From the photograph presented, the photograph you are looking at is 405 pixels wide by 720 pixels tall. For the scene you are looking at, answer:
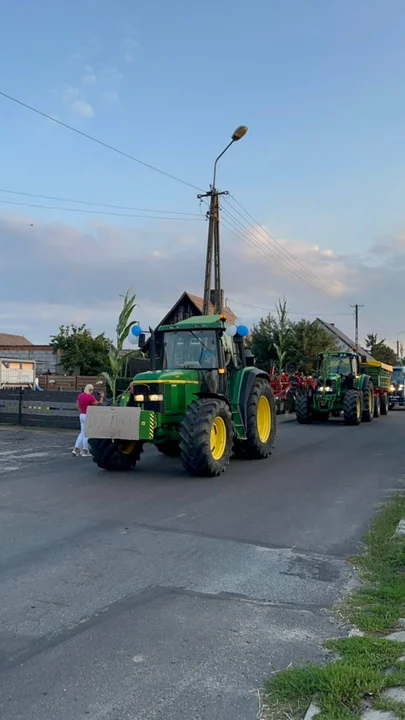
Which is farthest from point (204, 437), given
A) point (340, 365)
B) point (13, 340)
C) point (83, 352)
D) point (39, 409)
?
point (13, 340)

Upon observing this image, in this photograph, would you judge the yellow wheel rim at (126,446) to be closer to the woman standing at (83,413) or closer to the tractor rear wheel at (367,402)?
the woman standing at (83,413)

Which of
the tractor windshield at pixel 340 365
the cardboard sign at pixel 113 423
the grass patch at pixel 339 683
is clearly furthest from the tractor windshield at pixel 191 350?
the tractor windshield at pixel 340 365

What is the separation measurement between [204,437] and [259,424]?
3.59 m

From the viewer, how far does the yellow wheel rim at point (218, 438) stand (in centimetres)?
1056

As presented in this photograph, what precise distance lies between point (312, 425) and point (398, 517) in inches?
541

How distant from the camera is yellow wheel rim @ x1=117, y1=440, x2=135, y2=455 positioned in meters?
10.9

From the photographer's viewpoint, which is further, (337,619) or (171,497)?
(171,497)

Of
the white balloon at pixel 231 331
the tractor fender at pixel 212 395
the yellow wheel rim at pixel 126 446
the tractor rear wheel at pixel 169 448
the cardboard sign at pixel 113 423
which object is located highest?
the white balloon at pixel 231 331

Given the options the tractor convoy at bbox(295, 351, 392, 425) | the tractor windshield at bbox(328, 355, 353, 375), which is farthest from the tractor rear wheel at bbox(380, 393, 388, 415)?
the tractor windshield at bbox(328, 355, 353, 375)

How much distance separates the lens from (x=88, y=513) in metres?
7.77

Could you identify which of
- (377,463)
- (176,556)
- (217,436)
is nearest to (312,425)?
(377,463)

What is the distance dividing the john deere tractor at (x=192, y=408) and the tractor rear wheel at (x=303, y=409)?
28.1ft

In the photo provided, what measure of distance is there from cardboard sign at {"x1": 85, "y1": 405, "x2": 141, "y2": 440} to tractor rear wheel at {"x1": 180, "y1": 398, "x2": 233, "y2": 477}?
80 centimetres

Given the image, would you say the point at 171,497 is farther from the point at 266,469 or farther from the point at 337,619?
the point at 337,619
